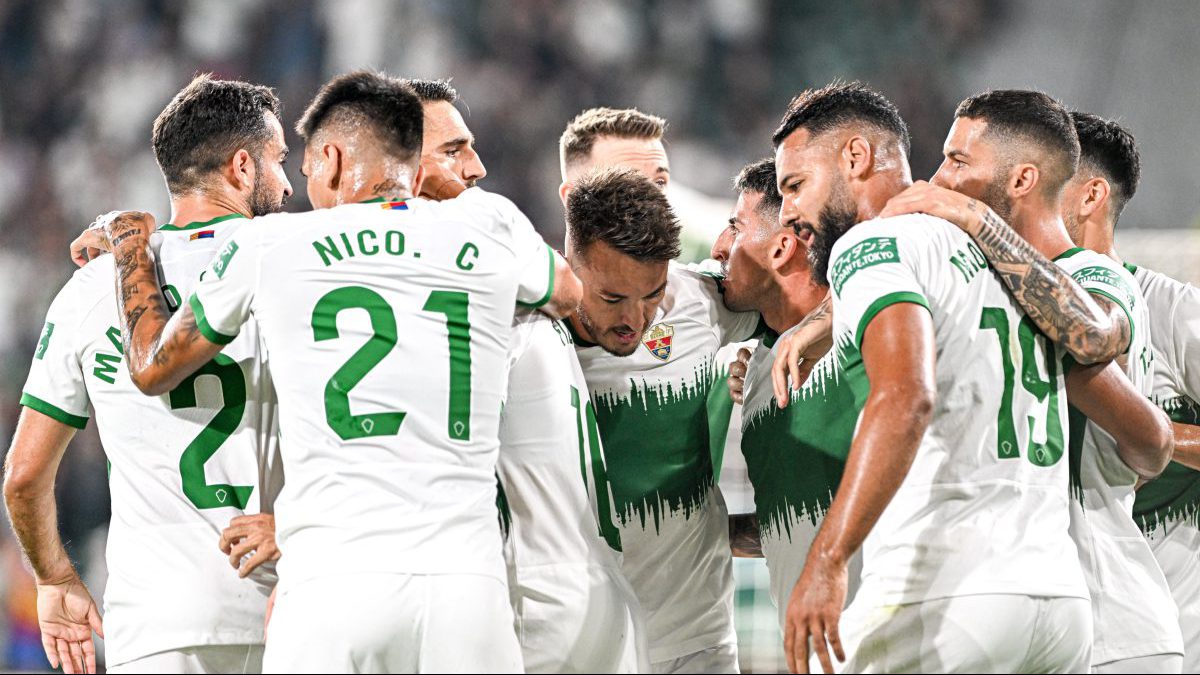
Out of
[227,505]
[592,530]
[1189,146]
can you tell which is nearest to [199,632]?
[227,505]

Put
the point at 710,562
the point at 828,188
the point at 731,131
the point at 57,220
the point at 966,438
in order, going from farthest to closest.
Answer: the point at 731,131
the point at 57,220
the point at 710,562
the point at 828,188
the point at 966,438

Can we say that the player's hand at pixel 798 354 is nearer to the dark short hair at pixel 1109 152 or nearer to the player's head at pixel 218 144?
the dark short hair at pixel 1109 152

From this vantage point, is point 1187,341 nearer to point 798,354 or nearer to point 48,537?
point 798,354

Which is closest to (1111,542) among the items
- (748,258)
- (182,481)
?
(748,258)

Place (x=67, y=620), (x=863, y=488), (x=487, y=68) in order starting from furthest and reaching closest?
(x=487, y=68)
(x=67, y=620)
(x=863, y=488)

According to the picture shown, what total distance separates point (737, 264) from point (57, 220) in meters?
7.44

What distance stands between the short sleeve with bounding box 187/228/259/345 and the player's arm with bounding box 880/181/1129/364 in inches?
64.8

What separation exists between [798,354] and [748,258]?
2.20ft

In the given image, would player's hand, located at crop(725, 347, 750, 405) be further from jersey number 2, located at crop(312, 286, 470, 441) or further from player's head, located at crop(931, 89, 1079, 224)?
jersey number 2, located at crop(312, 286, 470, 441)

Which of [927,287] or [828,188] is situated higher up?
[828,188]

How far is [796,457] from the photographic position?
3.45 meters

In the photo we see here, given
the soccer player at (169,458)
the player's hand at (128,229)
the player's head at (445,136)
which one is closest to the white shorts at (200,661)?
the soccer player at (169,458)

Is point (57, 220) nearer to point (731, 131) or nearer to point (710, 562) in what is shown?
point (731, 131)

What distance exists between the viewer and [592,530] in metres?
3.11
